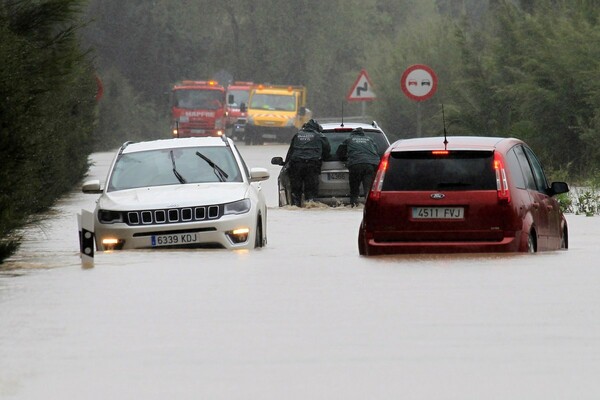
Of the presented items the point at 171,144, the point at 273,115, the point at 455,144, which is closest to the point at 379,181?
the point at 455,144

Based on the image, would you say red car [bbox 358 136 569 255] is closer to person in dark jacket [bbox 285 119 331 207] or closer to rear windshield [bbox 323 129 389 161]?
person in dark jacket [bbox 285 119 331 207]

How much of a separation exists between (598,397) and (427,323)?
311cm

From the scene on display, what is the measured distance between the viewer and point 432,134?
4675cm

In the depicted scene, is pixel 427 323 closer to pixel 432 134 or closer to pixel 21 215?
pixel 21 215

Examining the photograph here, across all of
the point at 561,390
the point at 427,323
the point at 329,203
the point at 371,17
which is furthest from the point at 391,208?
the point at 371,17

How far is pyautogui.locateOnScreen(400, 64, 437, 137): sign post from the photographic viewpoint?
37625 mm

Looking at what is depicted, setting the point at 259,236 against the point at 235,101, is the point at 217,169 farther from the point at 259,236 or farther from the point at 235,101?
the point at 235,101

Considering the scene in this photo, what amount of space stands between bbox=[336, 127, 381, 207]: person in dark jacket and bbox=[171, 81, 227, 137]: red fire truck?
49668 mm

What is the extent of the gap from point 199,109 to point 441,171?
6237 cm

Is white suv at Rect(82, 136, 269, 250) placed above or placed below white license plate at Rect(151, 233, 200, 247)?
above

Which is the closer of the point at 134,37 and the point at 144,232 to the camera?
the point at 144,232

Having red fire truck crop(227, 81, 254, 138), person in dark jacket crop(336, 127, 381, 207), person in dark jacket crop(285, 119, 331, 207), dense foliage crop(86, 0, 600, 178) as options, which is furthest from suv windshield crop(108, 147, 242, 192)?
red fire truck crop(227, 81, 254, 138)

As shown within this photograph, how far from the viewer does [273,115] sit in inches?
2953

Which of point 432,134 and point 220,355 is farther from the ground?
point 220,355
